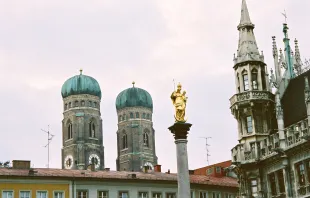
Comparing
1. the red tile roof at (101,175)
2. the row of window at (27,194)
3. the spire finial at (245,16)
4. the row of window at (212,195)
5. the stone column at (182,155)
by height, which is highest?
the spire finial at (245,16)

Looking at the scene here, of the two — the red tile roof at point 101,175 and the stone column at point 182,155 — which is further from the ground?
the red tile roof at point 101,175

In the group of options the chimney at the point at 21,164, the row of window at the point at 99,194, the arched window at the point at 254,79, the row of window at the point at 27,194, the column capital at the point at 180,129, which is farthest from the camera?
the chimney at the point at 21,164

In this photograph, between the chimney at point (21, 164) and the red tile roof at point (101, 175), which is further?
the chimney at point (21, 164)

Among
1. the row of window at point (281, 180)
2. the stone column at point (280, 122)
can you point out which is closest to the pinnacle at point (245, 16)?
the stone column at point (280, 122)

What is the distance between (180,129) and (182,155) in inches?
72.1

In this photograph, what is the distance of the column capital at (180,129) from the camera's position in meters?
50.4

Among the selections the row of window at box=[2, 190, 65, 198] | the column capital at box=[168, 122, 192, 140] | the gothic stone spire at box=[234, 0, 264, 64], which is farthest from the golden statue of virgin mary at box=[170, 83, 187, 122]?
the row of window at box=[2, 190, 65, 198]

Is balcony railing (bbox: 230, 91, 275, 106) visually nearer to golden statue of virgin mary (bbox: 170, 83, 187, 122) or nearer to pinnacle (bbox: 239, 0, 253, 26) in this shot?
pinnacle (bbox: 239, 0, 253, 26)

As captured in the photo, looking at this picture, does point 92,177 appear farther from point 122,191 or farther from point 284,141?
point 284,141

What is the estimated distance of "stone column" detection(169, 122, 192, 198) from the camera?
163 feet

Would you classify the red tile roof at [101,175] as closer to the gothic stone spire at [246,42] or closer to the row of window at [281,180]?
the row of window at [281,180]

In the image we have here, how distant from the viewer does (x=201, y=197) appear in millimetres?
103312

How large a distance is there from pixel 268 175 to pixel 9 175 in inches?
1303

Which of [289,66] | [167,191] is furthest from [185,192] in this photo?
[167,191]
